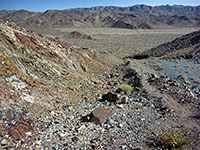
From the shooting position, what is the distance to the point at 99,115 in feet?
16.9

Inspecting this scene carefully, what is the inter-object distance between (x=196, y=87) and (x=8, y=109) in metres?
8.13

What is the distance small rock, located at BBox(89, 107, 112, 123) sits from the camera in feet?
16.4

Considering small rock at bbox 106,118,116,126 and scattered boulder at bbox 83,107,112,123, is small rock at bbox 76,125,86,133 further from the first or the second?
small rock at bbox 106,118,116,126

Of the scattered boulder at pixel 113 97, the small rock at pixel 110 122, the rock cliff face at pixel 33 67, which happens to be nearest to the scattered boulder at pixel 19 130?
the rock cliff face at pixel 33 67

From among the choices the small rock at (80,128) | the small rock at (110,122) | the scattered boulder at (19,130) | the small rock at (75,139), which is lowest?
the small rock at (110,122)

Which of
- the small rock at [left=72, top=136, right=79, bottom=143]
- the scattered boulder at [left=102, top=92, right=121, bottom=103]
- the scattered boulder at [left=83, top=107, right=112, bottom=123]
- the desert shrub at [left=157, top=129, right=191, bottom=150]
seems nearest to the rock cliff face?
the scattered boulder at [left=102, top=92, right=121, bottom=103]

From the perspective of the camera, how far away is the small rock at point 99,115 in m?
5.00

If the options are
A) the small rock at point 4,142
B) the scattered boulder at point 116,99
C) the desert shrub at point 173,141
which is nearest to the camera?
the small rock at point 4,142

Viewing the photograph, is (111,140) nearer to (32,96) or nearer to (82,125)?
(82,125)

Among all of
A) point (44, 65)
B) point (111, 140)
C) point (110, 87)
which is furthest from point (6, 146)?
point (110, 87)

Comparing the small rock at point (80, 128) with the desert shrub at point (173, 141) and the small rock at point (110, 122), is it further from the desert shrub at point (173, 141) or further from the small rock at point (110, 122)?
the desert shrub at point (173, 141)

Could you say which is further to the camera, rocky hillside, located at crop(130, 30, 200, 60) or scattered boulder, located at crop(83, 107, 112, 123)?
rocky hillside, located at crop(130, 30, 200, 60)

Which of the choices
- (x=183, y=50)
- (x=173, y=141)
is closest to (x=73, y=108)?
(x=173, y=141)

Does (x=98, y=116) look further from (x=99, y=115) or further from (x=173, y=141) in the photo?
(x=173, y=141)
